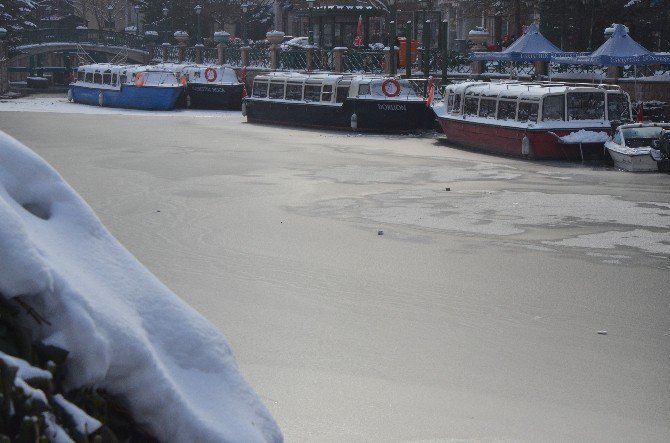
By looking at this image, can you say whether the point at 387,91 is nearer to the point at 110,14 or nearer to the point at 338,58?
the point at 338,58

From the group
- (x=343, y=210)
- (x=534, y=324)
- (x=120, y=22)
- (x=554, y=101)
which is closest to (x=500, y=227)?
→ (x=343, y=210)

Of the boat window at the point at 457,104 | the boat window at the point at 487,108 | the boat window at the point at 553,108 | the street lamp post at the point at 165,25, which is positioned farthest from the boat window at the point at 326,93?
the street lamp post at the point at 165,25

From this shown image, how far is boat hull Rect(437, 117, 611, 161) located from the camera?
2575 cm

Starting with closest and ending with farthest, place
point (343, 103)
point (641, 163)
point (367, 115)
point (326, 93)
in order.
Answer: point (641, 163)
point (367, 115)
point (343, 103)
point (326, 93)

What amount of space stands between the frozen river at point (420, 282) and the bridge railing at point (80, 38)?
42177mm

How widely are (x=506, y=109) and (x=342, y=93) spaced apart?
29.2 ft

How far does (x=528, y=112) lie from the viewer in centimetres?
2664

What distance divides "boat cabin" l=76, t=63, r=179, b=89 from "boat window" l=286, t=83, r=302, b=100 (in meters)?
8.25

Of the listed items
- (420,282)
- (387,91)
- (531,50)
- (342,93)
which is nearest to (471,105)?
(531,50)

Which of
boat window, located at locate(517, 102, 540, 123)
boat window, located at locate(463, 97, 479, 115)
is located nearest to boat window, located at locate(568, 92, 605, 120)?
boat window, located at locate(517, 102, 540, 123)

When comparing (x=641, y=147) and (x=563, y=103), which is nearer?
(x=641, y=147)

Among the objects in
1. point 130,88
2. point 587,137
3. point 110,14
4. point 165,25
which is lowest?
point 130,88

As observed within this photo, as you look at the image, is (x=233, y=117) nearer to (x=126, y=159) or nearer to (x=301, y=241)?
(x=126, y=159)

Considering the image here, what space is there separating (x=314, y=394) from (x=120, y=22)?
96.0 meters
